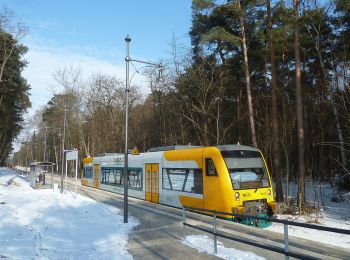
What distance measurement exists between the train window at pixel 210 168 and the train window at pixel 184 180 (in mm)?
571

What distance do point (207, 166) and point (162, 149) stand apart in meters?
5.63

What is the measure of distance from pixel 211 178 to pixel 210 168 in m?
0.40

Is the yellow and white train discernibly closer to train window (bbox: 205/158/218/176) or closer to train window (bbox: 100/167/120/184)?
train window (bbox: 205/158/218/176)

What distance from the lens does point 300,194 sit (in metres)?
18.0

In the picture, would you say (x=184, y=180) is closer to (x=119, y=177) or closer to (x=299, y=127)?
(x=299, y=127)

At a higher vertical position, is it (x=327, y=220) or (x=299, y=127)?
(x=299, y=127)

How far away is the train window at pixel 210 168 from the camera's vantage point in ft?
51.3

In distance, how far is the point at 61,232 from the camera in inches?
458

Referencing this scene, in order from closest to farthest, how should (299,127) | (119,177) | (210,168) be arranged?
(210,168) < (299,127) < (119,177)

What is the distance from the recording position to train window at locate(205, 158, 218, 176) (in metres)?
15.6

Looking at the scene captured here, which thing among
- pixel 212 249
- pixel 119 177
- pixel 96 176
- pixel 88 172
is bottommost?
pixel 212 249

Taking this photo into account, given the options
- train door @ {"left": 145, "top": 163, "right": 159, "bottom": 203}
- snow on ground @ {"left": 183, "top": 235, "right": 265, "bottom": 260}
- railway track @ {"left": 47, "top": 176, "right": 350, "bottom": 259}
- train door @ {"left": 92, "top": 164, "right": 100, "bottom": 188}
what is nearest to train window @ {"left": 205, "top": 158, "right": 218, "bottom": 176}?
railway track @ {"left": 47, "top": 176, "right": 350, "bottom": 259}

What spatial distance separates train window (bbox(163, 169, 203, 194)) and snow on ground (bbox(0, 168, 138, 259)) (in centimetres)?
306

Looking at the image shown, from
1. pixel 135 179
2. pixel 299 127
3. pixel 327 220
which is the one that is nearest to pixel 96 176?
pixel 135 179
